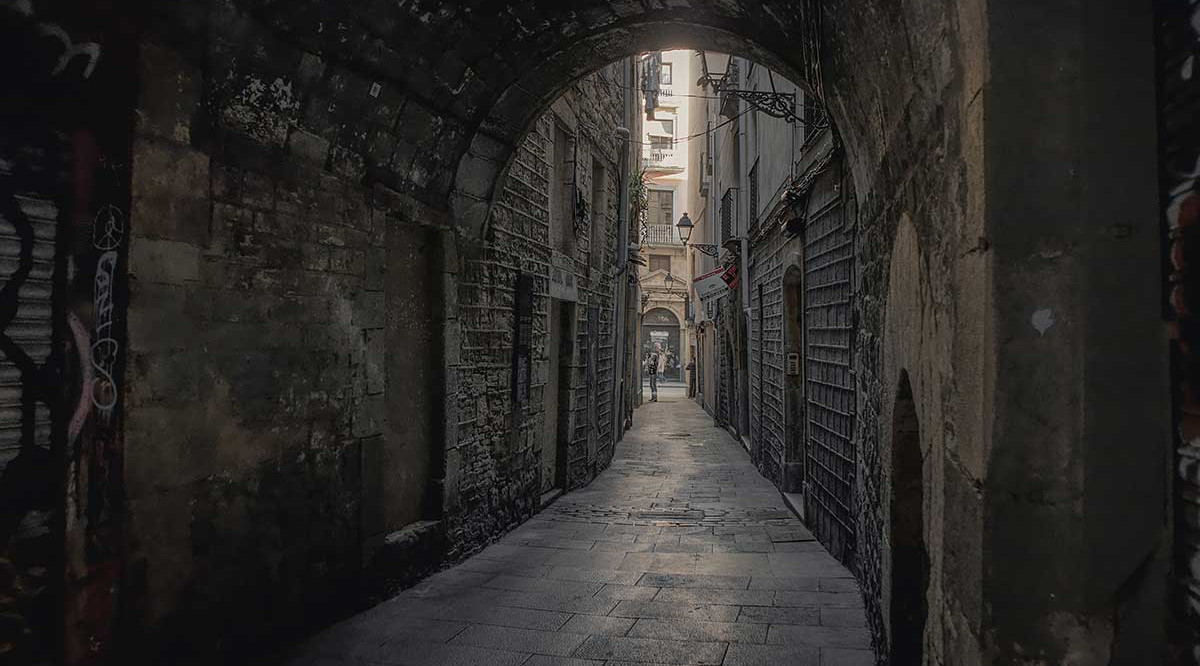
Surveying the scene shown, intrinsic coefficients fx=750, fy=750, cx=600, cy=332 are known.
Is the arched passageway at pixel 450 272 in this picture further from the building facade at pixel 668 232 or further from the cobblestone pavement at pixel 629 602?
the building facade at pixel 668 232

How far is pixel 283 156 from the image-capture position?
4.31 m

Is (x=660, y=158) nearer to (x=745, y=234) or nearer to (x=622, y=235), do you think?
(x=745, y=234)

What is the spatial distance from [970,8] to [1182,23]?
0.45 meters

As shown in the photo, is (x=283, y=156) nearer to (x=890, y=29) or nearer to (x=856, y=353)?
(x=890, y=29)

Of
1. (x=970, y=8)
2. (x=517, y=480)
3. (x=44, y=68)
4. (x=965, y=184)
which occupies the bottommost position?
(x=517, y=480)

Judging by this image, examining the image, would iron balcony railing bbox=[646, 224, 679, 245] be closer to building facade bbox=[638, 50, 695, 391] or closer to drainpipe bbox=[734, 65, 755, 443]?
building facade bbox=[638, 50, 695, 391]

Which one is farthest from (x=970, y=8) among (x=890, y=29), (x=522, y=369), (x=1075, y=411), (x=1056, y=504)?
(x=522, y=369)

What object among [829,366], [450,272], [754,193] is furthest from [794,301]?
[450,272]

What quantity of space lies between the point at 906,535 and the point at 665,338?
38.5m

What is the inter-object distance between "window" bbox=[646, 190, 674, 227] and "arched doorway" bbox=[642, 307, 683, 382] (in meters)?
4.58

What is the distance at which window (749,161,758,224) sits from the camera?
12.0 meters

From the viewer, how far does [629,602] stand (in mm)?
5086

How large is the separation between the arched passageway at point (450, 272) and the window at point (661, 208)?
3167cm

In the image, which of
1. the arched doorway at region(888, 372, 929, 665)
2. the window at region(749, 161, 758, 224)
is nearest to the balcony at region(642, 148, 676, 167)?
the window at region(749, 161, 758, 224)
